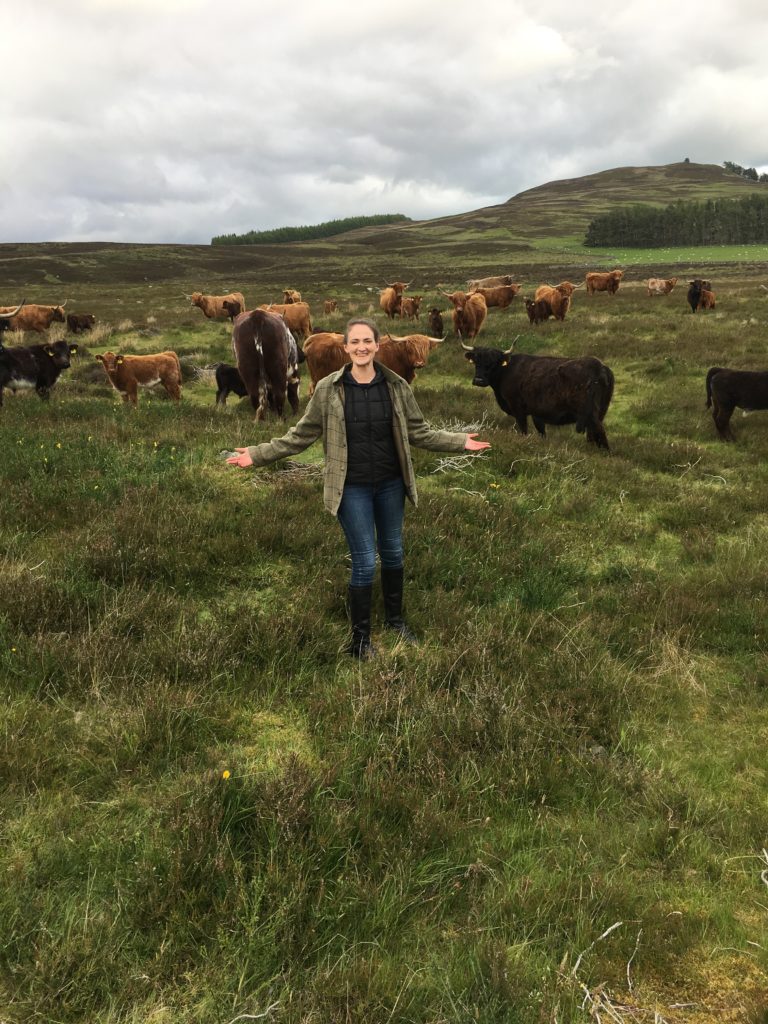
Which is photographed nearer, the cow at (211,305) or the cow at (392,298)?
the cow at (392,298)

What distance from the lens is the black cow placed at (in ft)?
32.3

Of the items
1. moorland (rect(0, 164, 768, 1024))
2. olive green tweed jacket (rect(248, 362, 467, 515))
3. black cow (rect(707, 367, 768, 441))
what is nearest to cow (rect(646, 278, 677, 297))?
black cow (rect(707, 367, 768, 441))

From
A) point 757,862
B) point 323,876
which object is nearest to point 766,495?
point 757,862

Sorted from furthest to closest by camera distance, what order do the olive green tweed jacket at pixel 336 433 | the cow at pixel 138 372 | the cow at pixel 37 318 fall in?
the cow at pixel 37 318
the cow at pixel 138 372
the olive green tweed jacket at pixel 336 433

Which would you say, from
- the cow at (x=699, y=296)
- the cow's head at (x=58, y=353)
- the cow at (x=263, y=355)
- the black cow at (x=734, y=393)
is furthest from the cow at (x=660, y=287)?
the cow's head at (x=58, y=353)

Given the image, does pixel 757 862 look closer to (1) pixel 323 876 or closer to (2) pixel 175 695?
(1) pixel 323 876

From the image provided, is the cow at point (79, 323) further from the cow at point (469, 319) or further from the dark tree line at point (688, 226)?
the dark tree line at point (688, 226)

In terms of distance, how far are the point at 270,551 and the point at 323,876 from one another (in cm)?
321

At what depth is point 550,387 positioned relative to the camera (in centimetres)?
947

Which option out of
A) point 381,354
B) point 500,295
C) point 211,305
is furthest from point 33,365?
point 500,295

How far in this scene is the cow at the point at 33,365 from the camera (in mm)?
10930

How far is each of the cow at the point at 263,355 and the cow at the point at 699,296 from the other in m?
19.4

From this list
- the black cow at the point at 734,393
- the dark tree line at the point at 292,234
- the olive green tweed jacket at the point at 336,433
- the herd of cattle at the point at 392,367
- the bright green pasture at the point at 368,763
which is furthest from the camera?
the dark tree line at the point at 292,234

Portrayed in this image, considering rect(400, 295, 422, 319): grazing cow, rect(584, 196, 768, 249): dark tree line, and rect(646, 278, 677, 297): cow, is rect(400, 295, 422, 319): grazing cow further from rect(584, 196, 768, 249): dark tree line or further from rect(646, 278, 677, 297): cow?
rect(584, 196, 768, 249): dark tree line
